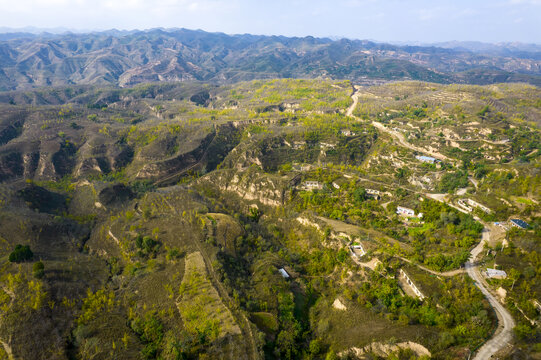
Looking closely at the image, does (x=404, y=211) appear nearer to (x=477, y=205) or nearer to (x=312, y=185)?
(x=477, y=205)

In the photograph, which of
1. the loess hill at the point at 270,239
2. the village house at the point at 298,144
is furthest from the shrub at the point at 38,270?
the village house at the point at 298,144

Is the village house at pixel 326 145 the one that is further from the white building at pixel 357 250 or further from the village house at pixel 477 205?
the white building at pixel 357 250

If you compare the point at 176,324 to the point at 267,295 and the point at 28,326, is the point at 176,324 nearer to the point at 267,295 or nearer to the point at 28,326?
the point at 267,295

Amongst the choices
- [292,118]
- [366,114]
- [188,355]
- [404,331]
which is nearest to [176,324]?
[188,355]

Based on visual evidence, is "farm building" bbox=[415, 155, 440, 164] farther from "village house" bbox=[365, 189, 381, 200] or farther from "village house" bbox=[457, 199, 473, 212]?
"village house" bbox=[365, 189, 381, 200]

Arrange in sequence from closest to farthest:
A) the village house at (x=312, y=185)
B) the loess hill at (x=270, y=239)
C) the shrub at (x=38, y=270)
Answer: the loess hill at (x=270, y=239) < the shrub at (x=38, y=270) < the village house at (x=312, y=185)

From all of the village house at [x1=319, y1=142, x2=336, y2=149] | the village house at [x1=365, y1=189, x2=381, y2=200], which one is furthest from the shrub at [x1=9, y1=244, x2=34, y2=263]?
the village house at [x1=319, y1=142, x2=336, y2=149]

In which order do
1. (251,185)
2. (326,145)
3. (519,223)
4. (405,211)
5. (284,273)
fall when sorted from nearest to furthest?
(519,223) → (284,273) → (405,211) → (251,185) → (326,145)

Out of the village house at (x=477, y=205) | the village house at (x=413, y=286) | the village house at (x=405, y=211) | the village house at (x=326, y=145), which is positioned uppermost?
the village house at (x=477, y=205)

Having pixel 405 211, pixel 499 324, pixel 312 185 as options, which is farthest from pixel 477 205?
pixel 312 185

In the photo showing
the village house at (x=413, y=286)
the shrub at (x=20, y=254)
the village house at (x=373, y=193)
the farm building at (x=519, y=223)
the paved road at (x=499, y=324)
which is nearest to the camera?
the paved road at (x=499, y=324)

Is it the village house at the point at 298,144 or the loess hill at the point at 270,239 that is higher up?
the village house at the point at 298,144
